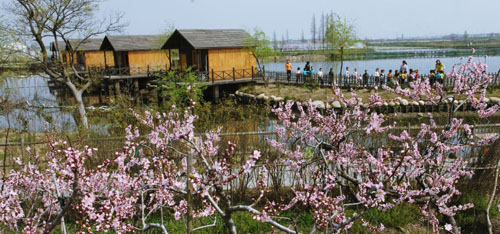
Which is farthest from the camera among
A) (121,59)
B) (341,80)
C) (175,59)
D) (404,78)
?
(175,59)

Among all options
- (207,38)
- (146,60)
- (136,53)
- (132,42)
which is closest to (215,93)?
(207,38)

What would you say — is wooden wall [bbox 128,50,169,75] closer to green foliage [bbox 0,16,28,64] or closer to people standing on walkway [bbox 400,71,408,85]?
green foliage [bbox 0,16,28,64]

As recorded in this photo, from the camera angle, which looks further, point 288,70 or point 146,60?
point 146,60

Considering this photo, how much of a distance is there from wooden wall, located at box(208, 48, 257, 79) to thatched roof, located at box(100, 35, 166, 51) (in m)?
9.02

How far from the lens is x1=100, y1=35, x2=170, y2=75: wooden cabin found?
103 feet

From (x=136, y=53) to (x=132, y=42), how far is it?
126 centimetres

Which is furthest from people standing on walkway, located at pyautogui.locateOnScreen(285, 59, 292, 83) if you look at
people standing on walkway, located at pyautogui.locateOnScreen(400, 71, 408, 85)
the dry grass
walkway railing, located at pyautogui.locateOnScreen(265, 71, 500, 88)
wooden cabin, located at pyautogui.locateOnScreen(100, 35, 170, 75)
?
wooden cabin, located at pyautogui.locateOnScreen(100, 35, 170, 75)

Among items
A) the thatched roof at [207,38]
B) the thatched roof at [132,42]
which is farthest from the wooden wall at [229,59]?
the thatched roof at [132,42]

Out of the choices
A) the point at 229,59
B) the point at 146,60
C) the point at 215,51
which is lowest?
the point at 229,59

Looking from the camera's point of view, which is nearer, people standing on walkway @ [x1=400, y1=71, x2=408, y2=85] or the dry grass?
people standing on walkway @ [x1=400, y1=71, x2=408, y2=85]

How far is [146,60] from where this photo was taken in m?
32.8

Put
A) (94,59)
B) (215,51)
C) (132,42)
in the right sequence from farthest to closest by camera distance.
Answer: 1. (94,59)
2. (132,42)
3. (215,51)

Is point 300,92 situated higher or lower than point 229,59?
lower

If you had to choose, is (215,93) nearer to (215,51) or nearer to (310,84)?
(215,51)
